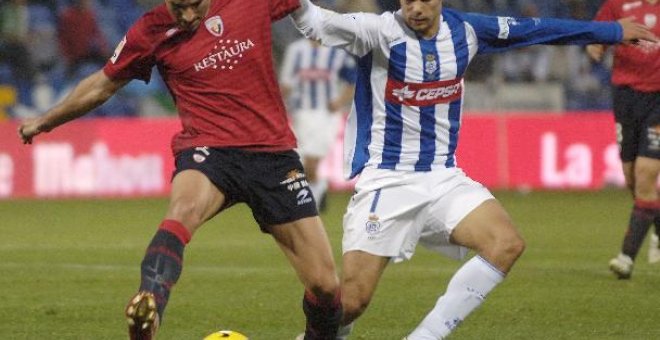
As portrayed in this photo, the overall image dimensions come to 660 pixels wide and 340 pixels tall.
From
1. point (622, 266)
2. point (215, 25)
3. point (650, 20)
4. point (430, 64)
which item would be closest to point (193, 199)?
point (215, 25)

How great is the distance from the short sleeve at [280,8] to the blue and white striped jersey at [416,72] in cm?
29

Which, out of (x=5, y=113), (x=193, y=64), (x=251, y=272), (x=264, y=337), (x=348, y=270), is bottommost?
(x=5, y=113)

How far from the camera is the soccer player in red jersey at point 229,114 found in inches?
279

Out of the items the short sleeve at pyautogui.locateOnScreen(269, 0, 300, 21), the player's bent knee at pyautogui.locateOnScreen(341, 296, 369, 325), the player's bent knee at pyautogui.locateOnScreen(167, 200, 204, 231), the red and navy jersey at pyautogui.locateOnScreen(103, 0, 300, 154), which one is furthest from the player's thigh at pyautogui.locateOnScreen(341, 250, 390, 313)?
the short sleeve at pyautogui.locateOnScreen(269, 0, 300, 21)

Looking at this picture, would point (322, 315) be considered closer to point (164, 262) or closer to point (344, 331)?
point (344, 331)

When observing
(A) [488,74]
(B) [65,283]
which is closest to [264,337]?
(B) [65,283]

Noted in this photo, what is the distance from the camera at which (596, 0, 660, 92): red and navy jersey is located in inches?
462

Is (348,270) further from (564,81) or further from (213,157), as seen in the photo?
(564,81)

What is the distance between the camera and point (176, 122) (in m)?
19.5

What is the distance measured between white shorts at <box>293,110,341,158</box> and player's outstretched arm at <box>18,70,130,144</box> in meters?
9.91

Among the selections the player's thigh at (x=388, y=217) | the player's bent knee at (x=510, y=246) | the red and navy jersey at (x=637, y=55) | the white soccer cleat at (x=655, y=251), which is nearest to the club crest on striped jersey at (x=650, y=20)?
the red and navy jersey at (x=637, y=55)

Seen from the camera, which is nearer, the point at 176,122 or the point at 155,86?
the point at 176,122

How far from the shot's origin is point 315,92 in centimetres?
1734

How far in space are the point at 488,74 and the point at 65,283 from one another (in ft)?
40.7
